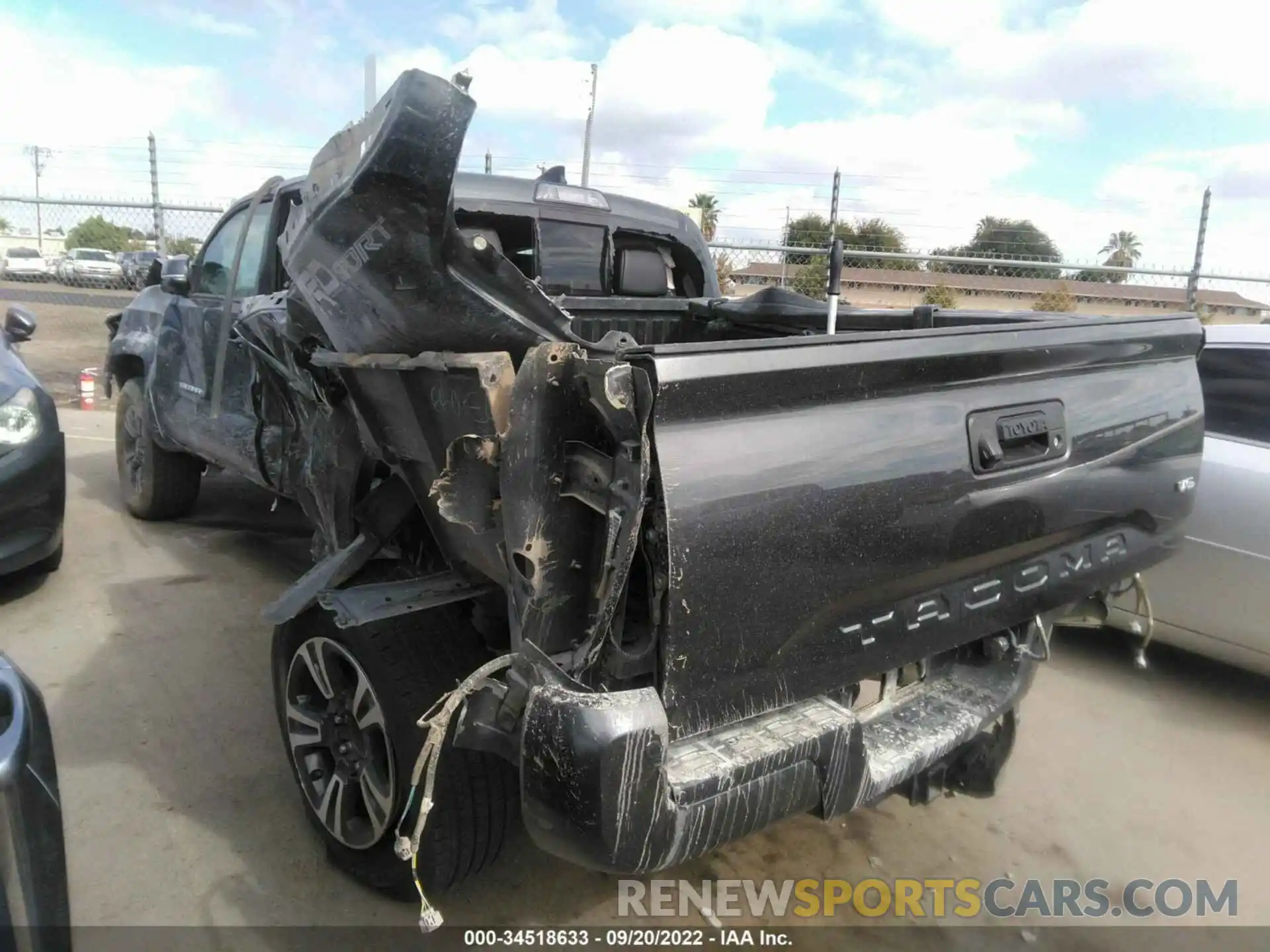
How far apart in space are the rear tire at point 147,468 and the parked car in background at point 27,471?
1.03 meters

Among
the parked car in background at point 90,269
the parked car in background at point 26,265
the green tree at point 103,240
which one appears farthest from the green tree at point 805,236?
the parked car in background at point 26,265

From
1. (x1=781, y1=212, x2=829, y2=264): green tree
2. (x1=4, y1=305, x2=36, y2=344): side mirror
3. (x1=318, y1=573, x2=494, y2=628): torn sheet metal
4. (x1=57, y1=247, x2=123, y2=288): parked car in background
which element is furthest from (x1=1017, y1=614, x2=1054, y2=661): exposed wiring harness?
(x1=57, y1=247, x2=123, y2=288): parked car in background

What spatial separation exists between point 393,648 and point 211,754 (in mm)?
1331


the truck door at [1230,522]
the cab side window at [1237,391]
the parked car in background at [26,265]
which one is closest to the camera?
the truck door at [1230,522]

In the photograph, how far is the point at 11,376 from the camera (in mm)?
4234

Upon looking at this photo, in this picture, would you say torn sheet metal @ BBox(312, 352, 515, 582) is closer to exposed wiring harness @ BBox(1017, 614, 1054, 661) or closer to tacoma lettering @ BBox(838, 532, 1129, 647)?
tacoma lettering @ BBox(838, 532, 1129, 647)

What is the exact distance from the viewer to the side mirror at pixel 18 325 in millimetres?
4832

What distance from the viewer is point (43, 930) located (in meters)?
1.52

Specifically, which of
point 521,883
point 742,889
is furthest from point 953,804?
point 521,883

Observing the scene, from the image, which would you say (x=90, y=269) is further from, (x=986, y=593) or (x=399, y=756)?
(x=986, y=593)

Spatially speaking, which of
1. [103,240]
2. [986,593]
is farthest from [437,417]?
[103,240]

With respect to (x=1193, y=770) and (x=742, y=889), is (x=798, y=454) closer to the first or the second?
(x=742, y=889)

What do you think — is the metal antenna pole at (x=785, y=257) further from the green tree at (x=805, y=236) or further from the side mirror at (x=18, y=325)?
the side mirror at (x=18, y=325)

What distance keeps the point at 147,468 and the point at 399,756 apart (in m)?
4.16
